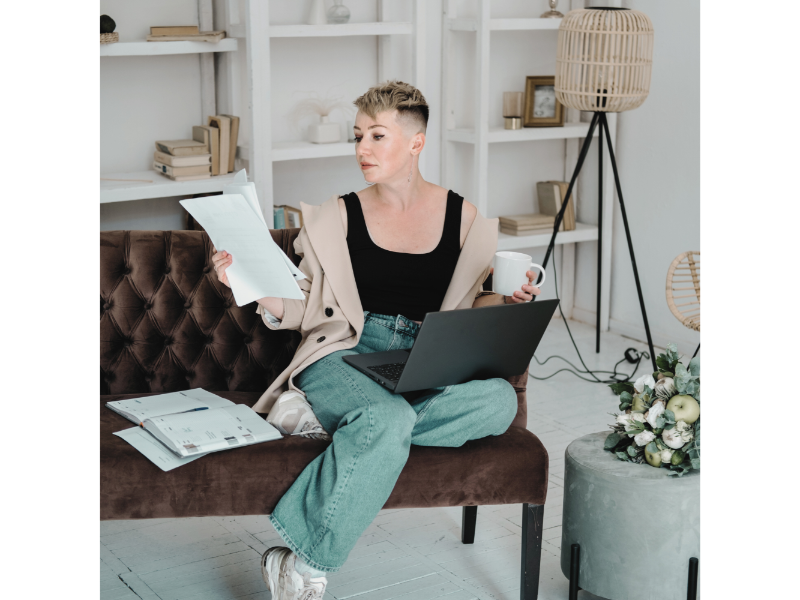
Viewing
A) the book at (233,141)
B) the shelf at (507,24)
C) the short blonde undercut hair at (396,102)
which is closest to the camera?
the short blonde undercut hair at (396,102)

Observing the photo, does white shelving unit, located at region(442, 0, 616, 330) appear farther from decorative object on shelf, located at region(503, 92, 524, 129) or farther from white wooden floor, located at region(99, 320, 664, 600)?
white wooden floor, located at region(99, 320, 664, 600)

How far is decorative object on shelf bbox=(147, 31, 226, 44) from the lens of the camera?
3.30 meters

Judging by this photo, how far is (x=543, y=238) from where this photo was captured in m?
4.25

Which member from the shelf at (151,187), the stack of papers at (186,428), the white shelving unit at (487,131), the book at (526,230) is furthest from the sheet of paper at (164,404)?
the book at (526,230)

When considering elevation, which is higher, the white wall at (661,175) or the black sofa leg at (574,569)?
the white wall at (661,175)

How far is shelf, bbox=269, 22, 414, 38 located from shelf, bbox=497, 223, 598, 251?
42.3 inches

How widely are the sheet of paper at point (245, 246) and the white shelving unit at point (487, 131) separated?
2219 millimetres

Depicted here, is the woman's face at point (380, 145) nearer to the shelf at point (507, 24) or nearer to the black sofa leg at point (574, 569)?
the black sofa leg at point (574, 569)

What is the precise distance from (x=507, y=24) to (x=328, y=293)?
2.28 m

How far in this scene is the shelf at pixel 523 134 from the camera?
406 cm

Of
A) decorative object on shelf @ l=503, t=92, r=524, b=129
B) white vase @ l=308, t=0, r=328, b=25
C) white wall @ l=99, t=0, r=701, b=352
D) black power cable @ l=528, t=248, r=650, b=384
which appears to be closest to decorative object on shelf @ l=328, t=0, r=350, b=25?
white vase @ l=308, t=0, r=328, b=25

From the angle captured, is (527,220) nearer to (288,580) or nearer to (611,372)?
(611,372)
